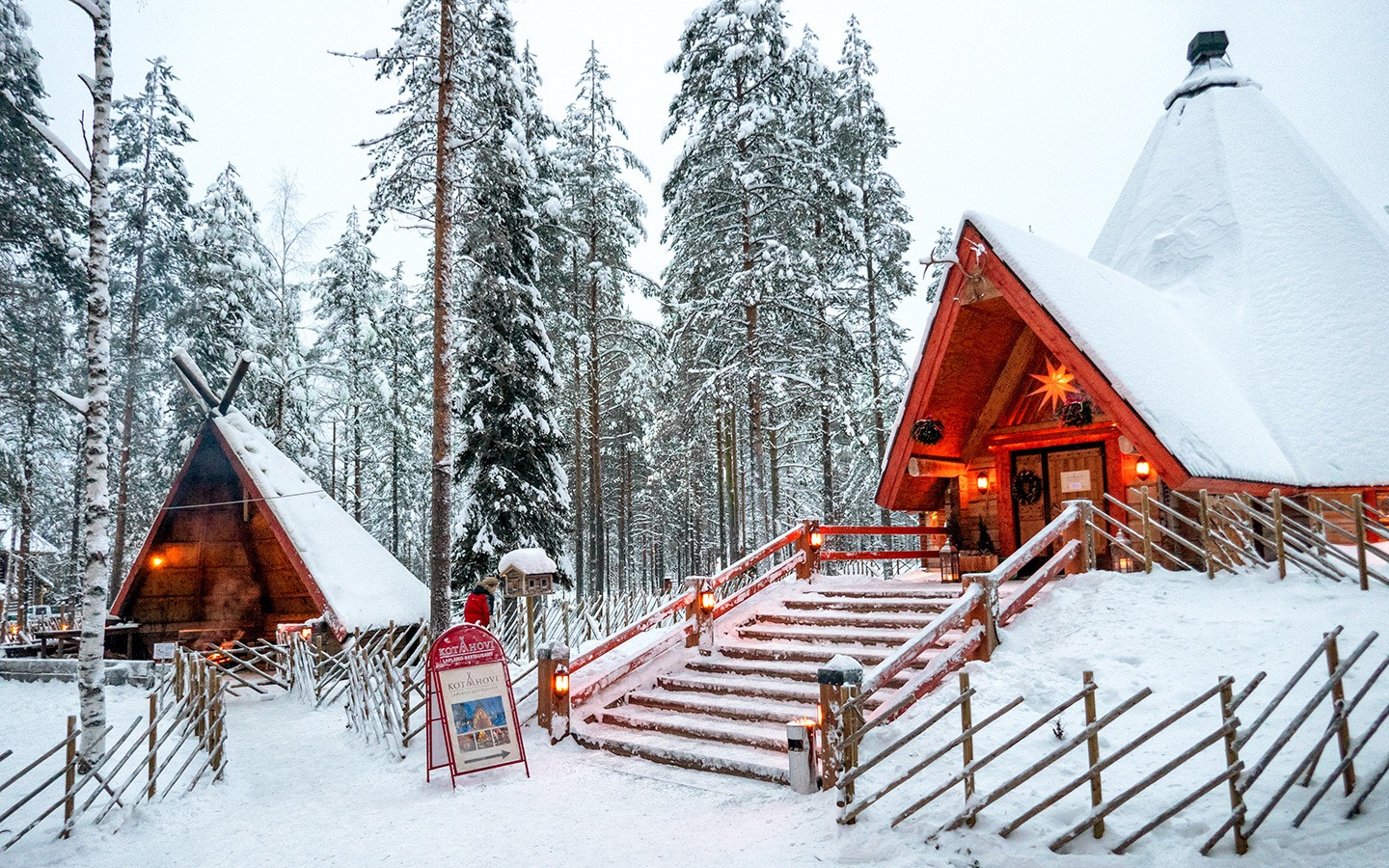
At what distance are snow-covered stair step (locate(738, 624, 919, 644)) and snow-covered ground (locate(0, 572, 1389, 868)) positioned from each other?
1.85 metres

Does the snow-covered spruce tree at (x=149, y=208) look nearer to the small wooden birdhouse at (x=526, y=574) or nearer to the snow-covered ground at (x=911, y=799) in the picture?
the small wooden birdhouse at (x=526, y=574)

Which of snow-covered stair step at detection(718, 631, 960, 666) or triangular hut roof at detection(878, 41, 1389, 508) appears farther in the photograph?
triangular hut roof at detection(878, 41, 1389, 508)

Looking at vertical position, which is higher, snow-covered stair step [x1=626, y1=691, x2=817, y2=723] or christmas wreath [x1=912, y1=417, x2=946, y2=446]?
christmas wreath [x1=912, y1=417, x2=946, y2=446]

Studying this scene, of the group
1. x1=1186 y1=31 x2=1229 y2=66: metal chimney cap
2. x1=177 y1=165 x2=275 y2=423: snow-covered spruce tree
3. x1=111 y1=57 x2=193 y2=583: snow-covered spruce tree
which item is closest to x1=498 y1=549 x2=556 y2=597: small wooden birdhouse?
x1=177 y1=165 x2=275 y2=423: snow-covered spruce tree

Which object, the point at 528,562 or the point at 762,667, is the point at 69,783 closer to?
the point at 528,562

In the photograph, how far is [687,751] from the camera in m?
9.05

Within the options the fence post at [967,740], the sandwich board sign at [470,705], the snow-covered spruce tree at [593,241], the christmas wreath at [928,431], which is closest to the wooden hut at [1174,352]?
the christmas wreath at [928,431]

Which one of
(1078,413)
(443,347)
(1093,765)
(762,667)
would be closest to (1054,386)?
(1078,413)

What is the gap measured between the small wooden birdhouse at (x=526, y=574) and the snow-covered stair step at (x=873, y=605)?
13.6 ft

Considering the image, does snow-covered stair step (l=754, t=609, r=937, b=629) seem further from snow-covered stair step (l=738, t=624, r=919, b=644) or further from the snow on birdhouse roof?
the snow on birdhouse roof

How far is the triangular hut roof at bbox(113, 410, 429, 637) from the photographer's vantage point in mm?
15312

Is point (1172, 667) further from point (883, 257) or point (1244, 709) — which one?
point (883, 257)

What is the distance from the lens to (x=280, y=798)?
28.8ft

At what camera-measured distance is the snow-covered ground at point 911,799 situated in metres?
5.74
